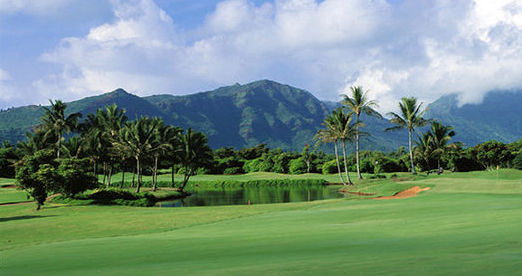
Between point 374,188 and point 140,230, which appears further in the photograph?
point 374,188

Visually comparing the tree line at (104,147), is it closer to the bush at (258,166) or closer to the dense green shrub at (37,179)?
the dense green shrub at (37,179)

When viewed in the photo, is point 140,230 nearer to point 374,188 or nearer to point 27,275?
point 27,275

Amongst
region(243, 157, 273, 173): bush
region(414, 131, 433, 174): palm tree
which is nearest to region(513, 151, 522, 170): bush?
region(414, 131, 433, 174): palm tree

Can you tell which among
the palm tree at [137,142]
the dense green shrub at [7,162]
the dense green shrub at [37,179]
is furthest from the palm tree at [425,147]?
the dense green shrub at [7,162]

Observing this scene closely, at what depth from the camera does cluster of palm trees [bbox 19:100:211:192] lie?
190 ft

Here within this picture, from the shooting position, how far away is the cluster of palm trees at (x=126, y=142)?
190 feet

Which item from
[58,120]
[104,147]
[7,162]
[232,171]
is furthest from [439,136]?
[7,162]

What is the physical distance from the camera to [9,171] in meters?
99.2

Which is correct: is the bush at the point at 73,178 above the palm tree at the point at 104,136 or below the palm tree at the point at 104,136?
below

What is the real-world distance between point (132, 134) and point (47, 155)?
17346mm

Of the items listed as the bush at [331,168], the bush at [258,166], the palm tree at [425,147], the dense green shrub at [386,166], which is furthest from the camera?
the bush at [258,166]

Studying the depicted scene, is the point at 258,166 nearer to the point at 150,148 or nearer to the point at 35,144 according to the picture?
the point at 35,144

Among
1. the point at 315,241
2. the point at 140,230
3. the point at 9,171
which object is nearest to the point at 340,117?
the point at 140,230

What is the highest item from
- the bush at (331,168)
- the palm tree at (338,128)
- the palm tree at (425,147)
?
the palm tree at (338,128)
